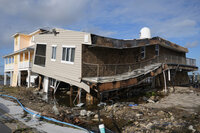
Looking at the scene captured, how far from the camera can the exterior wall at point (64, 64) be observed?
10.9 meters

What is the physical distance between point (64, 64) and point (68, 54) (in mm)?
1006

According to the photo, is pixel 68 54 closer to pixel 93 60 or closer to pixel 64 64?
pixel 64 64

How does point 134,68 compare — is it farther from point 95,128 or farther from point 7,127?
point 7,127

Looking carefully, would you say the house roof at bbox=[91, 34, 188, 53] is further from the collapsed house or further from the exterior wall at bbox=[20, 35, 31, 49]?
the exterior wall at bbox=[20, 35, 31, 49]

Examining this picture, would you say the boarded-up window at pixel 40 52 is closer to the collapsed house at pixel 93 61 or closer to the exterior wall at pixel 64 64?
the collapsed house at pixel 93 61

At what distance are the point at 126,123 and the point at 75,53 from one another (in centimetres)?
660

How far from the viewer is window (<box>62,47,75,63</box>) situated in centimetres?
1174

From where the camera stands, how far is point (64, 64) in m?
12.6

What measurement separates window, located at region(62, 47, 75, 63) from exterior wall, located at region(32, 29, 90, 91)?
35 centimetres

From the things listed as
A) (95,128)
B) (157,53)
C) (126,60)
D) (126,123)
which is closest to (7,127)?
(95,128)

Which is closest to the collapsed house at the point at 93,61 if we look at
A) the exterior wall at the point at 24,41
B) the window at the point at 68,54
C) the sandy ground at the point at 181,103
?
the window at the point at 68,54

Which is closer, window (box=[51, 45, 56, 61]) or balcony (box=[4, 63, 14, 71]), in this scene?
window (box=[51, 45, 56, 61])

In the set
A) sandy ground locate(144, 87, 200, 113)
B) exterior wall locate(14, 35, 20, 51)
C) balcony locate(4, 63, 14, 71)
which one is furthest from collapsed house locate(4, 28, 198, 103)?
balcony locate(4, 63, 14, 71)

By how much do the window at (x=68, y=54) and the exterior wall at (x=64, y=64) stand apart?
1.14ft
